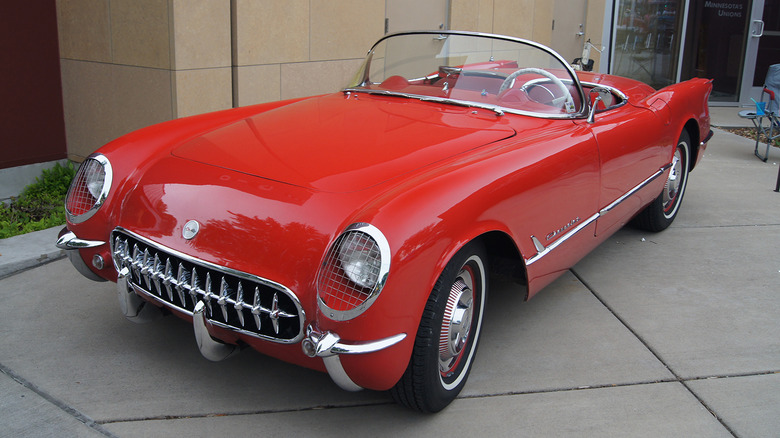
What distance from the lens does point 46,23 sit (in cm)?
596

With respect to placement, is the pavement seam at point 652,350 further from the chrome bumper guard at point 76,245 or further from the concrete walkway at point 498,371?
the chrome bumper guard at point 76,245

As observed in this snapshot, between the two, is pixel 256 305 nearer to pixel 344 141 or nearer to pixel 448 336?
pixel 448 336

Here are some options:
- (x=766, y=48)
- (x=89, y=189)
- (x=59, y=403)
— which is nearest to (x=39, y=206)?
(x=89, y=189)

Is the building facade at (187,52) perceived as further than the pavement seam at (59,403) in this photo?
Yes

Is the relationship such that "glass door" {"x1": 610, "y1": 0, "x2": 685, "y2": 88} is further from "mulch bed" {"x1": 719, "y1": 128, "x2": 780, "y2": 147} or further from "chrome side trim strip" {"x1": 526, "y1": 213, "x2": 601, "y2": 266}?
"chrome side trim strip" {"x1": 526, "y1": 213, "x2": 601, "y2": 266}

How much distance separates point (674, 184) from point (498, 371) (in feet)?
8.84

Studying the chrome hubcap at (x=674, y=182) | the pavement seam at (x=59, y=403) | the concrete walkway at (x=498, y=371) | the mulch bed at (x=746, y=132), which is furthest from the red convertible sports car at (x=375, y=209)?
the mulch bed at (x=746, y=132)

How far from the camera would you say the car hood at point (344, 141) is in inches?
114

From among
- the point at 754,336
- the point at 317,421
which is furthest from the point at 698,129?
the point at 317,421

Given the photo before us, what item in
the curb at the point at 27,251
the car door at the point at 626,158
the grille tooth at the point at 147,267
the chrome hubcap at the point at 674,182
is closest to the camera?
the grille tooth at the point at 147,267

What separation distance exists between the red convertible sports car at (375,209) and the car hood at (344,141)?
0.01 metres

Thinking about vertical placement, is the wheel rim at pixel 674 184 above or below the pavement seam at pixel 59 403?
above

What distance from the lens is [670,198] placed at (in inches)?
205

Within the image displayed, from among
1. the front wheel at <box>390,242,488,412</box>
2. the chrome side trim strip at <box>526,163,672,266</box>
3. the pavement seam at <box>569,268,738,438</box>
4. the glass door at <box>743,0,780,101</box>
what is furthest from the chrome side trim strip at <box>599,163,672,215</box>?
the glass door at <box>743,0,780,101</box>
